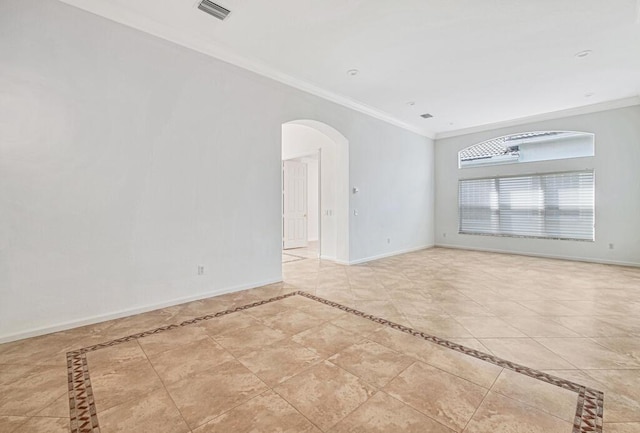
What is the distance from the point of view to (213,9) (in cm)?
305

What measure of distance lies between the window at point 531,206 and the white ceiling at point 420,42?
193 centimetres

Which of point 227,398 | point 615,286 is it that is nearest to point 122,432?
point 227,398

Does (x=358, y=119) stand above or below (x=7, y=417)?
above

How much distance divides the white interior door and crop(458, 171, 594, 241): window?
447 centimetres

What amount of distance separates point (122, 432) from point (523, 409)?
2.31m

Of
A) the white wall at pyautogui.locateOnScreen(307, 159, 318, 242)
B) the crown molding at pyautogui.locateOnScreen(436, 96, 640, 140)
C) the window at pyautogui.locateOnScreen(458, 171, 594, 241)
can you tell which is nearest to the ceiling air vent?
the white wall at pyautogui.locateOnScreen(307, 159, 318, 242)

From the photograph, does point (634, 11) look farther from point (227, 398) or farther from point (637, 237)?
point (227, 398)

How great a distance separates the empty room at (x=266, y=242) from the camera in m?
1.86

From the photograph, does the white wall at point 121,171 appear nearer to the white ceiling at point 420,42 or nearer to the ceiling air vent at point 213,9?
the white ceiling at point 420,42

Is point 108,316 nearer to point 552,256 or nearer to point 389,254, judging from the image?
point 389,254

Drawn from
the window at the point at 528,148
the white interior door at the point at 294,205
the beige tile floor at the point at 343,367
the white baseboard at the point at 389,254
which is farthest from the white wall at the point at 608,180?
the white interior door at the point at 294,205

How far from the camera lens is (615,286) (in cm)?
433

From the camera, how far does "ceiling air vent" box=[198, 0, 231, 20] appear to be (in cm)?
295

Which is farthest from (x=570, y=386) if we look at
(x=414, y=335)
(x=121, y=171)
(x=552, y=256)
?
(x=552, y=256)
